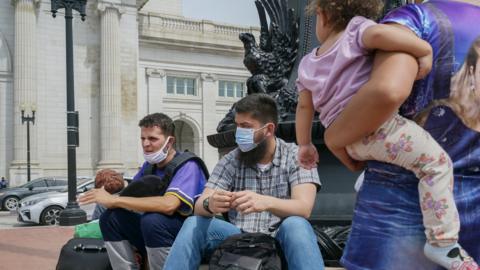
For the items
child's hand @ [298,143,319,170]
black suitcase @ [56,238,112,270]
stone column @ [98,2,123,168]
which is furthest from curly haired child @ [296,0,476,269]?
stone column @ [98,2,123,168]

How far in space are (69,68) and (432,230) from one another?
45.1 ft

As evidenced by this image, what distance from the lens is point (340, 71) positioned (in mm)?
1556

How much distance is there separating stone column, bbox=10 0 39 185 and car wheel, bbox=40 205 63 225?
17351 mm

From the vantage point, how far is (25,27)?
31312 millimetres

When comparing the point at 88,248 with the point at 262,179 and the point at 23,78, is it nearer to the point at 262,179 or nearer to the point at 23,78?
the point at 262,179

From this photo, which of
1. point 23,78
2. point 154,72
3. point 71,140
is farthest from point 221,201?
point 154,72

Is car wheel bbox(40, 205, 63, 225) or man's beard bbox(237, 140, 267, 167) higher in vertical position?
man's beard bbox(237, 140, 267, 167)

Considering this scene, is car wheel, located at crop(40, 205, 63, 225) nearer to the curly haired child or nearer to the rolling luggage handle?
the rolling luggage handle

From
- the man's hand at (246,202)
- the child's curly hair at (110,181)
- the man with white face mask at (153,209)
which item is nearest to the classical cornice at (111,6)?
the child's curly hair at (110,181)

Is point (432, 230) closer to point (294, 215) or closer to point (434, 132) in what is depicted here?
point (434, 132)

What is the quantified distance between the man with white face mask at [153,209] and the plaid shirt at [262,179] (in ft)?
1.45

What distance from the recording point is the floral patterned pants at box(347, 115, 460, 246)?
1443 millimetres

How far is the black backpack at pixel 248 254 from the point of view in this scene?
98.1 inches

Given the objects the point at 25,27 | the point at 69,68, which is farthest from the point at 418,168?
the point at 25,27
